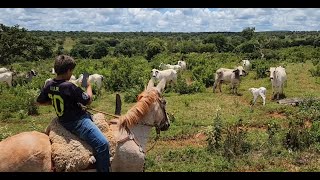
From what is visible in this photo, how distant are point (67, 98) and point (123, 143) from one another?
87cm

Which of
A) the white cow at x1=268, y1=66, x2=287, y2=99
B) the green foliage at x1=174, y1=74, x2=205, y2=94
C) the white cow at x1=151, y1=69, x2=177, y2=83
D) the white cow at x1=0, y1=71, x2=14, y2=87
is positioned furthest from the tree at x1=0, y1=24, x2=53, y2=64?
the white cow at x1=268, y1=66, x2=287, y2=99

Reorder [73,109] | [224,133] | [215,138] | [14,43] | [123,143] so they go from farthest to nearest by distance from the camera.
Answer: [14,43] < [224,133] < [215,138] < [123,143] < [73,109]

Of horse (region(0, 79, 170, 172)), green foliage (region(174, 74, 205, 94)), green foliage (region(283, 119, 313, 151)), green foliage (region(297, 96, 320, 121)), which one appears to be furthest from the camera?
green foliage (region(174, 74, 205, 94))

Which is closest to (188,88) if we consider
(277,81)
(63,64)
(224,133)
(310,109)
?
(277,81)

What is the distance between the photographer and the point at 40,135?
13.9 feet

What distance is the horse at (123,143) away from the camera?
3969mm

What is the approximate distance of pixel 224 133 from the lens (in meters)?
9.93

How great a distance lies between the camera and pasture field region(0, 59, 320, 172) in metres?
7.90

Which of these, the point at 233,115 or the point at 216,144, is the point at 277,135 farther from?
the point at 233,115

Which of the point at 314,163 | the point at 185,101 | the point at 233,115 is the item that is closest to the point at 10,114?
the point at 185,101

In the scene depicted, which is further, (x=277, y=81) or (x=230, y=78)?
(x=230, y=78)

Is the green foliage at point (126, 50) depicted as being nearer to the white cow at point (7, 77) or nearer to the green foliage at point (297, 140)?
the white cow at point (7, 77)

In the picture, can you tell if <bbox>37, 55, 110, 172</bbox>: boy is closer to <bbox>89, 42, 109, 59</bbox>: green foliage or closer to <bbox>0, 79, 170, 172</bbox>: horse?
<bbox>0, 79, 170, 172</bbox>: horse

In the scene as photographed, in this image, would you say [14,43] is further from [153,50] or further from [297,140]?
[297,140]
